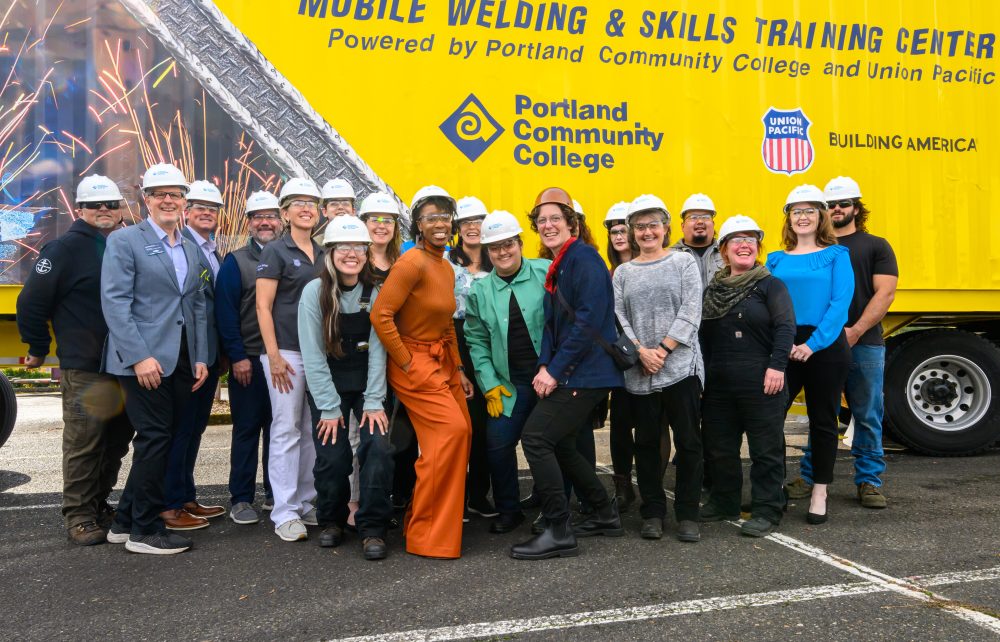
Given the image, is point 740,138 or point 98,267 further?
point 740,138

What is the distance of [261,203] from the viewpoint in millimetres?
4590

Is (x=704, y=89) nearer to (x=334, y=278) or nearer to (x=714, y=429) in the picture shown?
(x=714, y=429)

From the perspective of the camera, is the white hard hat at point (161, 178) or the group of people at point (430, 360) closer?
the group of people at point (430, 360)

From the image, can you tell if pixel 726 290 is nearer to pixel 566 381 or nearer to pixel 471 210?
pixel 566 381

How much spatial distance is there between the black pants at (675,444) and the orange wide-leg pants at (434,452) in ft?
3.08

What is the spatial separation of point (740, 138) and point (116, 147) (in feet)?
14.4

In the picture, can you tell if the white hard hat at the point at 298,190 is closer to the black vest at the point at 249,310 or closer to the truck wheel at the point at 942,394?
the black vest at the point at 249,310

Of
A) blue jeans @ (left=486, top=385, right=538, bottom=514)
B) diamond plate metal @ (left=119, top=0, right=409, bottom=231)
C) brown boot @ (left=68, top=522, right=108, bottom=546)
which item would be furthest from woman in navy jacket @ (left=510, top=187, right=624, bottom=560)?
brown boot @ (left=68, top=522, right=108, bottom=546)

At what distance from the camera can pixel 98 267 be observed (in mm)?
4082

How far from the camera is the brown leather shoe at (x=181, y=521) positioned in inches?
167

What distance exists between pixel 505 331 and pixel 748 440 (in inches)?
56.6

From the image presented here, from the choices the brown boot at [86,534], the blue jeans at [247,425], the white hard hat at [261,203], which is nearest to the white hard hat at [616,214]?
the white hard hat at [261,203]

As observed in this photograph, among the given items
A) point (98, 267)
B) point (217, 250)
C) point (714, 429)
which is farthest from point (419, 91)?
point (714, 429)

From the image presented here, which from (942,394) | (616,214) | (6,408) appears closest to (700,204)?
(616,214)
